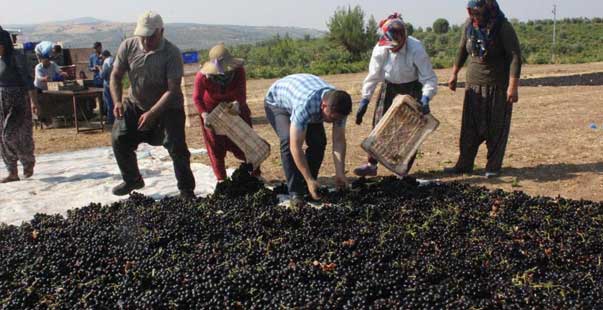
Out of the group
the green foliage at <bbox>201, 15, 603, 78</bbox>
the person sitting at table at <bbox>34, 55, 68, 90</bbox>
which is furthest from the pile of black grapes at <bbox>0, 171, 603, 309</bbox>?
the green foliage at <bbox>201, 15, 603, 78</bbox>

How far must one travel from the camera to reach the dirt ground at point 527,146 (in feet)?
17.7

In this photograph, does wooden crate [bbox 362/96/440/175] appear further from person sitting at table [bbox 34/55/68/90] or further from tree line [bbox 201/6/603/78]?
tree line [bbox 201/6/603/78]

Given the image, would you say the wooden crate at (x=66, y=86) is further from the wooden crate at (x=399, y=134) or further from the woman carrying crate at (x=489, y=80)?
the woman carrying crate at (x=489, y=80)

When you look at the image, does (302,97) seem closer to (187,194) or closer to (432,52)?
(187,194)

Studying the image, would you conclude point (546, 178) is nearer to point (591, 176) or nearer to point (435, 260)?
point (591, 176)

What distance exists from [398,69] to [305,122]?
1450 mm

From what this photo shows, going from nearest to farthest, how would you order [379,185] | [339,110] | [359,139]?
[339,110] → [379,185] → [359,139]

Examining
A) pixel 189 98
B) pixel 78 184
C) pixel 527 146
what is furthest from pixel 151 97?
pixel 189 98

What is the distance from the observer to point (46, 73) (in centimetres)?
1053

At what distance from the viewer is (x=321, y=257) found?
344cm

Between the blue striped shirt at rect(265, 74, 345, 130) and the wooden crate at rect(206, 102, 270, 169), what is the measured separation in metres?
0.42

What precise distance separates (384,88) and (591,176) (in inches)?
85.2

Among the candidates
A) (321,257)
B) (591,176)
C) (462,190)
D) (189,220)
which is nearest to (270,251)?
(321,257)

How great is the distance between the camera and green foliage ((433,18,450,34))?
61969 millimetres
